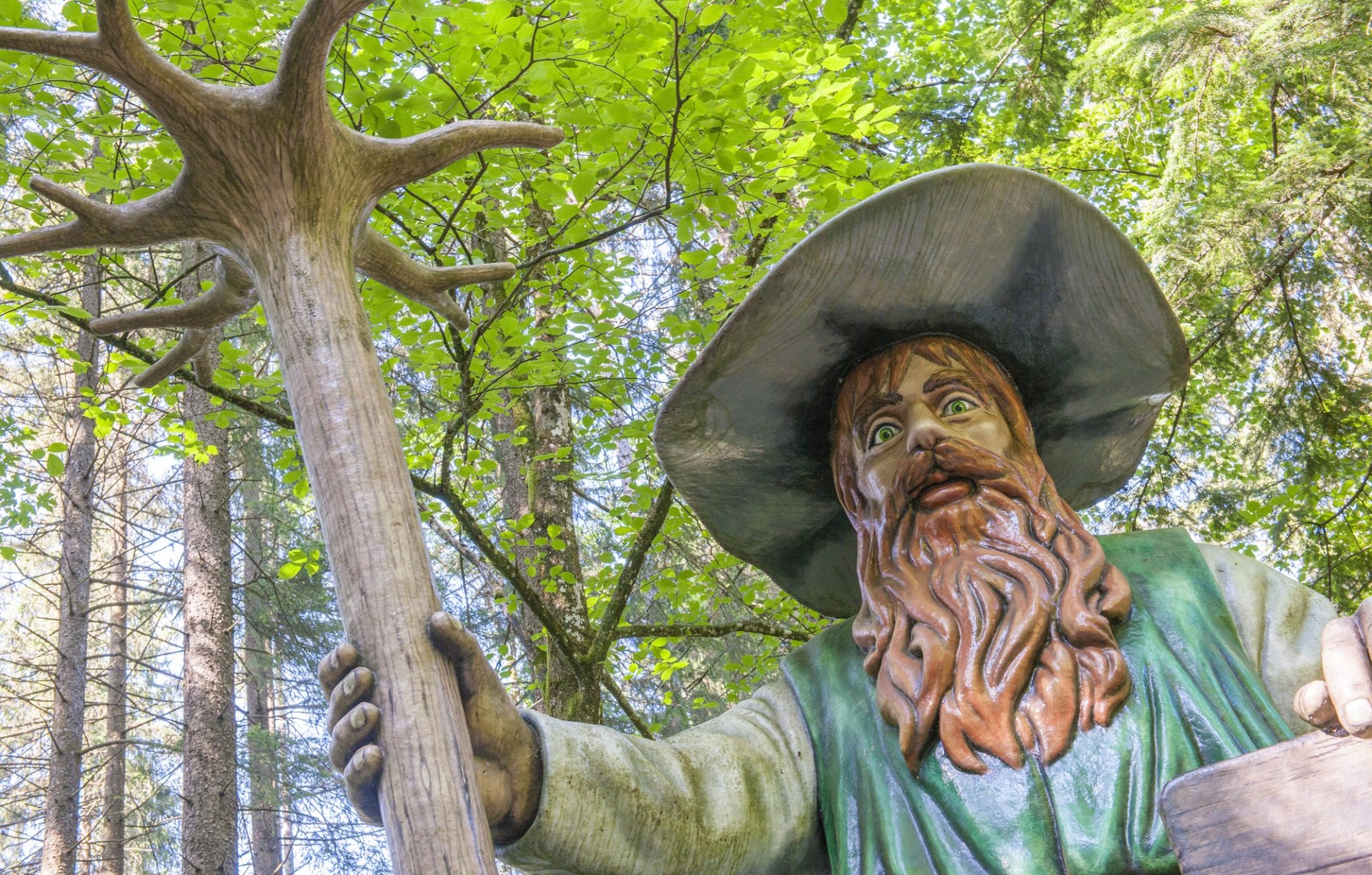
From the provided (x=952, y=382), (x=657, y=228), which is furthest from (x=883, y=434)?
(x=657, y=228)

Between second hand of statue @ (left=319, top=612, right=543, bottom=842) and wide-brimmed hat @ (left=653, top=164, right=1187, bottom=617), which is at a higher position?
wide-brimmed hat @ (left=653, top=164, right=1187, bottom=617)

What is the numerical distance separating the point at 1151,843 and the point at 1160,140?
6.95 meters

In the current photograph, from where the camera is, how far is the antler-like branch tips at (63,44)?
75.8 inches

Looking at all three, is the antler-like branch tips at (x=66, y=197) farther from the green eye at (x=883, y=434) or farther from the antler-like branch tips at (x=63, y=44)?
the green eye at (x=883, y=434)

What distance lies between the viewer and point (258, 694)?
14.1 metres

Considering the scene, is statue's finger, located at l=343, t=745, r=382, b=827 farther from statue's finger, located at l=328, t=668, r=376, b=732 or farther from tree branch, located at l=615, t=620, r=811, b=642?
tree branch, located at l=615, t=620, r=811, b=642

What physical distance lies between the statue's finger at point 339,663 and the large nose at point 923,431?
1.27 metres

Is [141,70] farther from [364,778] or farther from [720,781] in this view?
[720,781]

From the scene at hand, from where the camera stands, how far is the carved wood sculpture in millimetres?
1696

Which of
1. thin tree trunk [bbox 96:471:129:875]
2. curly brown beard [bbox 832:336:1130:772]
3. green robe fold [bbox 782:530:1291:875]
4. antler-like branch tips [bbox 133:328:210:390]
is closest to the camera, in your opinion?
green robe fold [bbox 782:530:1291:875]

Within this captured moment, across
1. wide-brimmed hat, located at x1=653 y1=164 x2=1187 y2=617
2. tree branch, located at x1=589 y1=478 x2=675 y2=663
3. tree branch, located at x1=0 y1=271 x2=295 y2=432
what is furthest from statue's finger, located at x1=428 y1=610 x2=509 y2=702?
tree branch, located at x1=589 y1=478 x2=675 y2=663

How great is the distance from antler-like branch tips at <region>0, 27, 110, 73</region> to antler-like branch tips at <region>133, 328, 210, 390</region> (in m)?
0.66

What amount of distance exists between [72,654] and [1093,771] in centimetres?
865

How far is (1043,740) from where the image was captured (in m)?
2.22
